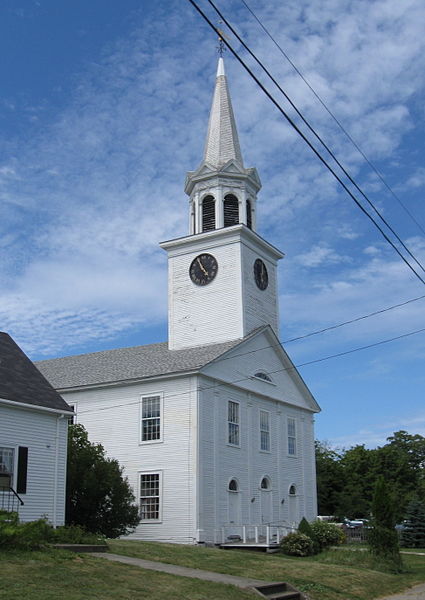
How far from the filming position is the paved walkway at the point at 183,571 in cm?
1619

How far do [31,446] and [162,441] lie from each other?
8.73 metres

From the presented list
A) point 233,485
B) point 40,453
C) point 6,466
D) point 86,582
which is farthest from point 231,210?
point 86,582

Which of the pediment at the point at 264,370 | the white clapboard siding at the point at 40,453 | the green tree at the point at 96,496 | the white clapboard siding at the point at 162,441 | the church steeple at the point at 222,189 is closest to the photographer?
the white clapboard siding at the point at 40,453

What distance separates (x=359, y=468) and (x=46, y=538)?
47.8m

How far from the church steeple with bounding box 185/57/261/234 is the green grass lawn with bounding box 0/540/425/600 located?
19.4m

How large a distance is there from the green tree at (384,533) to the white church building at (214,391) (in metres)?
7.28

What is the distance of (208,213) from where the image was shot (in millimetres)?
38594

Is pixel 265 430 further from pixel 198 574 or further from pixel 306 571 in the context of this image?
pixel 198 574

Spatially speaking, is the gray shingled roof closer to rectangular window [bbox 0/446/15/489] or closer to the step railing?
the step railing

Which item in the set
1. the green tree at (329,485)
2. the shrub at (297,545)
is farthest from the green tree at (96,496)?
the green tree at (329,485)

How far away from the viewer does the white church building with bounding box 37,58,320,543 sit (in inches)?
1232

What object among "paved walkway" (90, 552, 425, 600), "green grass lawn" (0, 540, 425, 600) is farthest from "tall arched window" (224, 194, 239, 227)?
"paved walkway" (90, 552, 425, 600)

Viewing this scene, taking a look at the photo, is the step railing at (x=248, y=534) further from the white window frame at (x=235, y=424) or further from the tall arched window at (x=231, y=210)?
the tall arched window at (x=231, y=210)

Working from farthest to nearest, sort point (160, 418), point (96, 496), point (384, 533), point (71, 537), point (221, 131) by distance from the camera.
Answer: point (221, 131)
point (160, 418)
point (96, 496)
point (384, 533)
point (71, 537)
